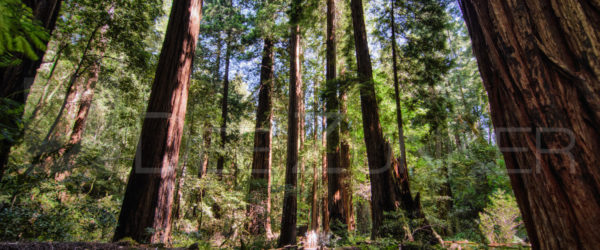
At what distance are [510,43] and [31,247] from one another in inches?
141

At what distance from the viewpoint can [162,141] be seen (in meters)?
3.63

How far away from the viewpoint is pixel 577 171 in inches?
36.9

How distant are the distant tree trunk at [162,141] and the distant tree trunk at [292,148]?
3300mm

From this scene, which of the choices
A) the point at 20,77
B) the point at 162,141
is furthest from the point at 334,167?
the point at 20,77

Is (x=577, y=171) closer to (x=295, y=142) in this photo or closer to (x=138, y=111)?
(x=295, y=142)

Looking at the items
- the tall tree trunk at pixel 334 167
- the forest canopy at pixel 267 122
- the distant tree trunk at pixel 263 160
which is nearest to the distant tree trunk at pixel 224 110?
the forest canopy at pixel 267 122

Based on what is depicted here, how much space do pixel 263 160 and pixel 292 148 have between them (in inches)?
104

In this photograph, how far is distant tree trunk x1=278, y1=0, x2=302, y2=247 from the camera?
→ 641 cm

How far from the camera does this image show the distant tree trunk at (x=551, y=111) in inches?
36.8

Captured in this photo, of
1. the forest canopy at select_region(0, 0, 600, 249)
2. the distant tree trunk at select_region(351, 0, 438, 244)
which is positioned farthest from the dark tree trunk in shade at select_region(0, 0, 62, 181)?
the distant tree trunk at select_region(351, 0, 438, 244)

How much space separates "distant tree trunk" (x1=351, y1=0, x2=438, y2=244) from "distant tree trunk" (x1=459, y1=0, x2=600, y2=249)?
4.08 metres

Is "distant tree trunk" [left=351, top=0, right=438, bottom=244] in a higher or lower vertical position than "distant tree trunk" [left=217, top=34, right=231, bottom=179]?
lower

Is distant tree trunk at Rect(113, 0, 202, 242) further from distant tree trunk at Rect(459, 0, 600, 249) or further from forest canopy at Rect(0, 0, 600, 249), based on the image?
distant tree trunk at Rect(459, 0, 600, 249)

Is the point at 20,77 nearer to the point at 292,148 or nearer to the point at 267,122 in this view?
the point at 292,148
